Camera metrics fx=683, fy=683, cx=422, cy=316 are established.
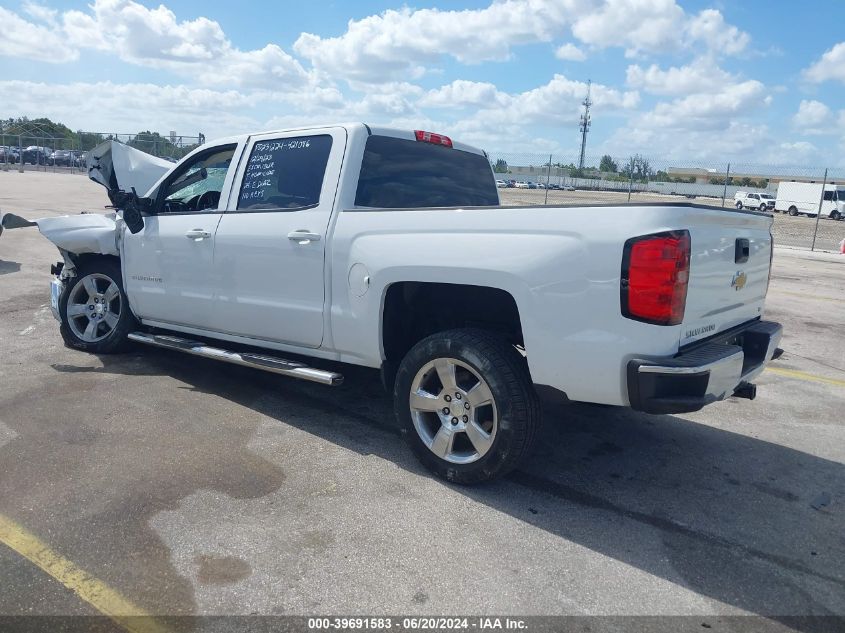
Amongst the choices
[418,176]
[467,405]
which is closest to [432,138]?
[418,176]

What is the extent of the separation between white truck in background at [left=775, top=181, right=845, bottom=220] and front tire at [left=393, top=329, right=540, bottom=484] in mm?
42454

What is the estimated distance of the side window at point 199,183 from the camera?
5.18 meters

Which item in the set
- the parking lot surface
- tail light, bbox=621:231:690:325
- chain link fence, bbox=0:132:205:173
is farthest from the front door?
chain link fence, bbox=0:132:205:173

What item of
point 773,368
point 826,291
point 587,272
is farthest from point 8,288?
point 826,291

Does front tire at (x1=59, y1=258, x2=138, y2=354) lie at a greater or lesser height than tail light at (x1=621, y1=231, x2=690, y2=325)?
lesser

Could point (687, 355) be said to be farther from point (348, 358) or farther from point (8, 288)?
point (8, 288)

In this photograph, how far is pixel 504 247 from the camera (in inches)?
136

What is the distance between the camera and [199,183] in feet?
17.8

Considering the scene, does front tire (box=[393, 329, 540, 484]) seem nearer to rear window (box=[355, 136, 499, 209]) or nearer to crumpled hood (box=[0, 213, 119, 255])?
rear window (box=[355, 136, 499, 209])

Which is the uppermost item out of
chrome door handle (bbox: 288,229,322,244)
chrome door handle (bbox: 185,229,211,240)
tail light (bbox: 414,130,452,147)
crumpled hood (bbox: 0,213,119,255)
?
tail light (bbox: 414,130,452,147)

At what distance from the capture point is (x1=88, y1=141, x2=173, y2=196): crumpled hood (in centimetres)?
615

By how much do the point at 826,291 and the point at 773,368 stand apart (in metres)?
6.40

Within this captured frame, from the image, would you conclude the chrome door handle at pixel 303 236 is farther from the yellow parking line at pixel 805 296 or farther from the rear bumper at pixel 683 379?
the yellow parking line at pixel 805 296

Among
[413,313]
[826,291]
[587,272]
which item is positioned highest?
[587,272]
